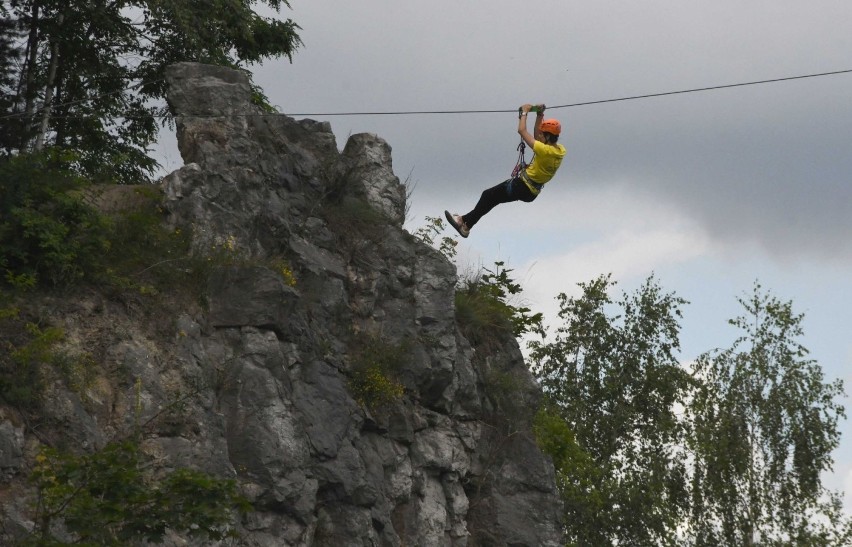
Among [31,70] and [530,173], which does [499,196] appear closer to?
[530,173]

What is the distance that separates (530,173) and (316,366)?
4304mm

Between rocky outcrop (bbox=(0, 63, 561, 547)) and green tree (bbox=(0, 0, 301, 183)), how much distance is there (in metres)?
4.19

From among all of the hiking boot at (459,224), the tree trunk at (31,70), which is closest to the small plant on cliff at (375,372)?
the hiking boot at (459,224)

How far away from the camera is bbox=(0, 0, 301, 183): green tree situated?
2473 cm

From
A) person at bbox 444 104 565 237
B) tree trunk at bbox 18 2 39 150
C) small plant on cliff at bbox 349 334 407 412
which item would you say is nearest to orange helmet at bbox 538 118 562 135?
person at bbox 444 104 565 237

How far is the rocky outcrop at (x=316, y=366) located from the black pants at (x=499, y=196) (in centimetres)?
285

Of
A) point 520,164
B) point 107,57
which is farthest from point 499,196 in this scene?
point 107,57

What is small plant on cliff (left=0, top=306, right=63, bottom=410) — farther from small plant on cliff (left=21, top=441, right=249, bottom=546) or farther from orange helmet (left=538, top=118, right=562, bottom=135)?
orange helmet (left=538, top=118, right=562, bottom=135)

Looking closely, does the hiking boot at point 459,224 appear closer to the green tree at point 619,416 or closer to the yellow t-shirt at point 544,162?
the yellow t-shirt at point 544,162

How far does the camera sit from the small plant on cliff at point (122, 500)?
12992mm

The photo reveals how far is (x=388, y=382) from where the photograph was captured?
20.8m

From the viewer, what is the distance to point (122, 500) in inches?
519

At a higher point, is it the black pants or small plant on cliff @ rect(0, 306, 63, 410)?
the black pants

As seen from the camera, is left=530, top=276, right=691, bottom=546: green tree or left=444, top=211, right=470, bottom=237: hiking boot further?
left=530, top=276, right=691, bottom=546: green tree
